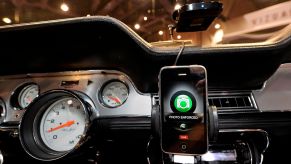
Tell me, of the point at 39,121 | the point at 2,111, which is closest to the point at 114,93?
the point at 39,121

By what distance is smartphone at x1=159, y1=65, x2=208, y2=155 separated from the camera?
2.46 feet

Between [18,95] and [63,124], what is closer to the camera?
[63,124]

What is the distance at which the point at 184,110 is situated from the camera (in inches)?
30.6

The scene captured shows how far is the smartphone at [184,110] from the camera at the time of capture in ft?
2.46

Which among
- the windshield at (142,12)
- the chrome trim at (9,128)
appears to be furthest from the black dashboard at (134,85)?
the windshield at (142,12)

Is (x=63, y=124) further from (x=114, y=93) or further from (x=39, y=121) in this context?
(x=114, y=93)

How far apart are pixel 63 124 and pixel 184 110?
644 millimetres

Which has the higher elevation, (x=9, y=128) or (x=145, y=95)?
(x=145, y=95)

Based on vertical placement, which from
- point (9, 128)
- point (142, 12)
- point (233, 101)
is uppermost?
point (142, 12)

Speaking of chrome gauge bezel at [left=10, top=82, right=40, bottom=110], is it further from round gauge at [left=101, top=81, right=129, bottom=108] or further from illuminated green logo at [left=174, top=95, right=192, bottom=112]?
illuminated green logo at [left=174, top=95, right=192, bottom=112]

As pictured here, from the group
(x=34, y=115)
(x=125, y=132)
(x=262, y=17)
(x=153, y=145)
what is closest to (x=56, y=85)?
(x=34, y=115)

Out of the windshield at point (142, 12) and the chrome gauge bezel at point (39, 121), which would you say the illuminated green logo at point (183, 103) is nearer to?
the chrome gauge bezel at point (39, 121)

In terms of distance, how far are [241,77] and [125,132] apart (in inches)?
20.7

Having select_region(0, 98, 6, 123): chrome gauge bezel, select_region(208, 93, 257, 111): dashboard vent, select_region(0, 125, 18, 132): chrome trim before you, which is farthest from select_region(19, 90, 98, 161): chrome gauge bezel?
select_region(208, 93, 257, 111): dashboard vent
